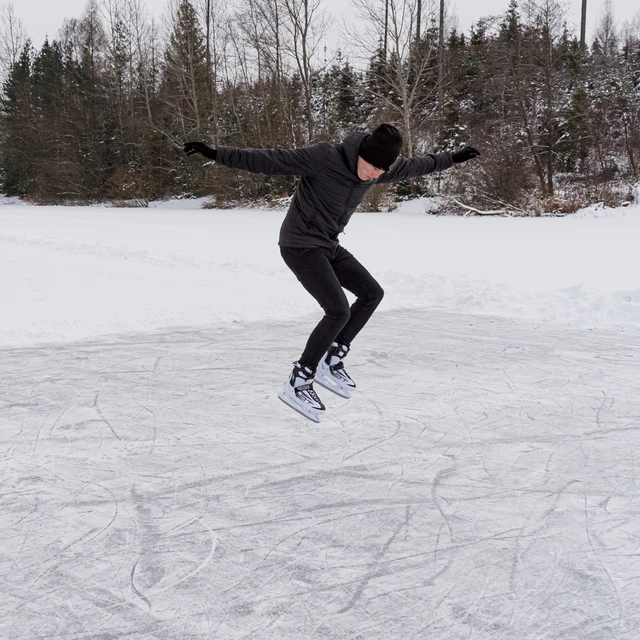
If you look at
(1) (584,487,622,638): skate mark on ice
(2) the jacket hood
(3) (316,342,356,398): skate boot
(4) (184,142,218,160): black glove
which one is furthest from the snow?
(1) (584,487,622,638): skate mark on ice

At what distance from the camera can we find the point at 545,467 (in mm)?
2689

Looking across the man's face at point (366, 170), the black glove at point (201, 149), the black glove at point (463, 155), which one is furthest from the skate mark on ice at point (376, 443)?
the black glove at point (463, 155)

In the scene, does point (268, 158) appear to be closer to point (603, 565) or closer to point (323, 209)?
point (323, 209)

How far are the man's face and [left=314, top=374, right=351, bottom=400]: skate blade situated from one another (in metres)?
1.18

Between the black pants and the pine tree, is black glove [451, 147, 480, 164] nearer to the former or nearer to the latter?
the black pants

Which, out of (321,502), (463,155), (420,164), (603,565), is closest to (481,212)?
(463,155)

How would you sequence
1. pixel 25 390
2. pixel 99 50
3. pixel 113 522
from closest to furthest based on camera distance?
pixel 113 522, pixel 25 390, pixel 99 50

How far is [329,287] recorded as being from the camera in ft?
10.5

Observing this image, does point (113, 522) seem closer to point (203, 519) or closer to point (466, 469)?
point (203, 519)

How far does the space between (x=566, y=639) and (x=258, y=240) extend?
996cm

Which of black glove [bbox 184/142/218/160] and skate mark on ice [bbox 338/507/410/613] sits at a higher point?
black glove [bbox 184/142/218/160]

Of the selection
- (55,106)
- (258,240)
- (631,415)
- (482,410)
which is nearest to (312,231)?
(482,410)

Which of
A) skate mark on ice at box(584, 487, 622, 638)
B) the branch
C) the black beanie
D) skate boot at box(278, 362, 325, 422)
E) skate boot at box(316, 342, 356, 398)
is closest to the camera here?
skate mark on ice at box(584, 487, 622, 638)

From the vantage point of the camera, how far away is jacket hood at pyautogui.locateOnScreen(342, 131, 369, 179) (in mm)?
3064
